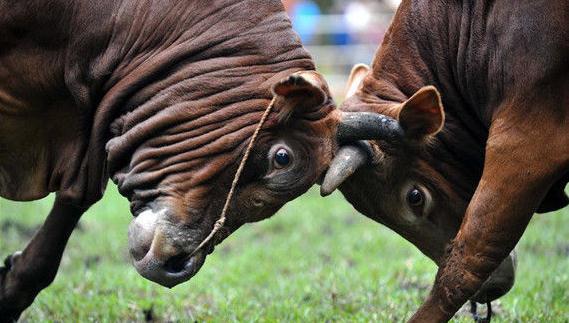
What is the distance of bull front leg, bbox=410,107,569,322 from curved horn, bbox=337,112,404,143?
1.49ft

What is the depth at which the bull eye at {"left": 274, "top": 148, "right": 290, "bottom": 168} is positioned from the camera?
17.0 feet

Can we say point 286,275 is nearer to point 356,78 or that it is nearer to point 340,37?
point 356,78

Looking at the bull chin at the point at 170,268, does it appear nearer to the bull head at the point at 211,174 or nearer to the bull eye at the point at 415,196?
the bull head at the point at 211,174

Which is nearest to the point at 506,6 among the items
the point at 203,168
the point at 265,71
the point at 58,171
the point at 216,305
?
the point at 265,71

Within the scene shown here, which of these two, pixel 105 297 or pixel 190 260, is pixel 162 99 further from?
pixel 105 297

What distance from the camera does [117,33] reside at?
17.3ft

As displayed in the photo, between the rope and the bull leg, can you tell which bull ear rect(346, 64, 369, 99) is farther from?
the bull leg

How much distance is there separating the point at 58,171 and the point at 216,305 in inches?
68.1

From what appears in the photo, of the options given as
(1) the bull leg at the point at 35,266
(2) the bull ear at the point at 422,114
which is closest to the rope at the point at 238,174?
(2) the bull ear at the point at 422,114

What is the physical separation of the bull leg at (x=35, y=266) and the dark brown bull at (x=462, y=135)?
1.50 metres

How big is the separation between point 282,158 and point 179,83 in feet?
1.87

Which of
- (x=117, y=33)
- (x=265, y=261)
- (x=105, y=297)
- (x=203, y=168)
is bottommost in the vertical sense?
(x=265, y=261)

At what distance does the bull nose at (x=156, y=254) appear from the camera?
5.01 metres

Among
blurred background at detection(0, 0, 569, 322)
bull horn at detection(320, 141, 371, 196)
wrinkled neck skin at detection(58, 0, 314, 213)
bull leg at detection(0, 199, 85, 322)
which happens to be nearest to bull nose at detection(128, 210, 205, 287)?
wrinkled neck skin at detection(58, 0, 314, 213)
